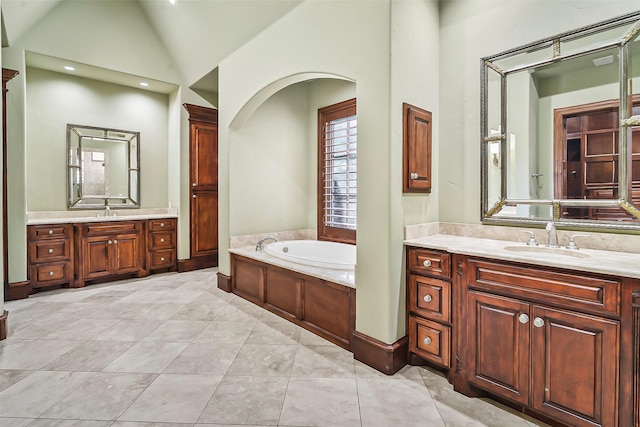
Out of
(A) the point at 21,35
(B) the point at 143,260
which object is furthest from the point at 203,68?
(B) the point at 143,260

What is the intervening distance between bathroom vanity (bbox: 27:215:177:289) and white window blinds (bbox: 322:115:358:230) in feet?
8.07

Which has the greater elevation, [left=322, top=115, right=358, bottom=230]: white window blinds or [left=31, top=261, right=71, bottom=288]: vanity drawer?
[left=322, top=115, right=358, bottom=230]: white window blinds

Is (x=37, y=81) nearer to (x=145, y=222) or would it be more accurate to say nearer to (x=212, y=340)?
(x=145, y=222)

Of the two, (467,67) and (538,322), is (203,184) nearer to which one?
(467,67)

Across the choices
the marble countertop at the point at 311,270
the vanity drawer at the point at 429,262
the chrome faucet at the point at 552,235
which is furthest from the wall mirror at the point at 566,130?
the marble countertop at the point at 311,270

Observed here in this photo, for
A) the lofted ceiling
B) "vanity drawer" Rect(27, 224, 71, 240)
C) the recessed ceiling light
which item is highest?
the lofted ceiling

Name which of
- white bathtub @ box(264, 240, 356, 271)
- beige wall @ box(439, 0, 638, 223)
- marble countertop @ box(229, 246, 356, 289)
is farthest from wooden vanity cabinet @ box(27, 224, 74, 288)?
beige wall @ box(439, 0, 638, 223)

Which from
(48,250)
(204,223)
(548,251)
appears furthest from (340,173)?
(48,250)

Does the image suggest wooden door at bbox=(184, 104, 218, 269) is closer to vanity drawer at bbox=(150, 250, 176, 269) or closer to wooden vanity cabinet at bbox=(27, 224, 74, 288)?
vanity drawer at bbox=(150, 250, 176, 269)

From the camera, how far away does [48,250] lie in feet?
12.7

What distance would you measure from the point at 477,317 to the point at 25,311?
419cm

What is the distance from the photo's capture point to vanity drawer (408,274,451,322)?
2.03 metres

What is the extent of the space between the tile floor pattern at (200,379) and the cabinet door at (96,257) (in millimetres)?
975

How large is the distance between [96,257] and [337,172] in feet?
11.1
